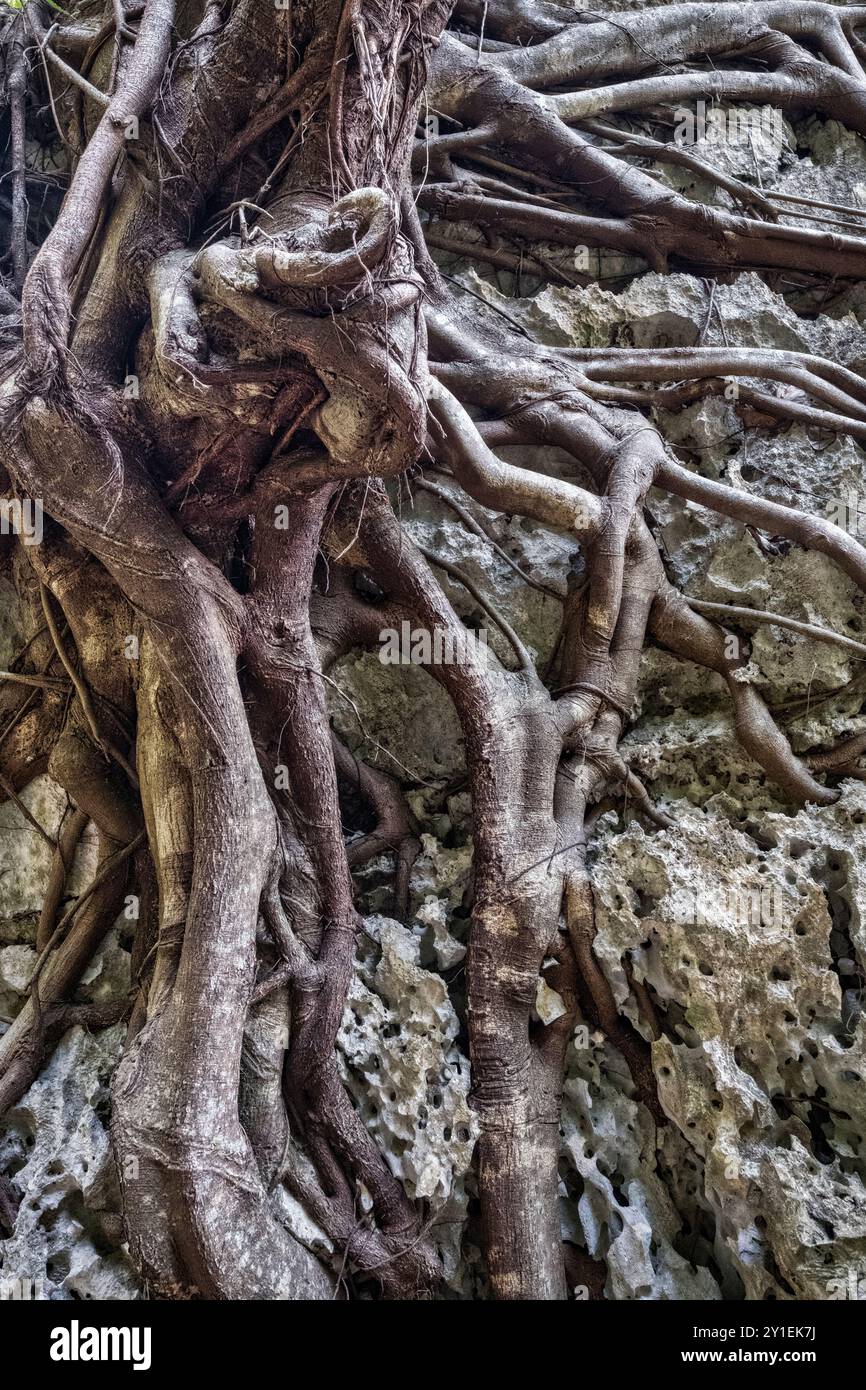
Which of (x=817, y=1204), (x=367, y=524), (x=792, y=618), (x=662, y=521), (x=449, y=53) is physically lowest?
(x=817, y=1204)

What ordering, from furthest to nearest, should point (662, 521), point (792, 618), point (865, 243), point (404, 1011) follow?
point (865, 243)
point (662, 521)
point (792, 618)
point (404, 1011)

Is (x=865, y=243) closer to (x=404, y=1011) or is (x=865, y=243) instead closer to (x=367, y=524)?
(x=367, y=524)

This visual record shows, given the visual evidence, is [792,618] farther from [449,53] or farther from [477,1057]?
[449,53]

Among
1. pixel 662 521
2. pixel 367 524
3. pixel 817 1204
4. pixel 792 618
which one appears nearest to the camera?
pixel 817 1204

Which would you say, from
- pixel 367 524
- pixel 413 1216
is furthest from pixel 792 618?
pixel 413 1216

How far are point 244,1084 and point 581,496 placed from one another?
2112 mm

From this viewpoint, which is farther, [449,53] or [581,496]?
[449,53]

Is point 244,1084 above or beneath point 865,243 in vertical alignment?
beneath

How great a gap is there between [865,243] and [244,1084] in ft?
13.4

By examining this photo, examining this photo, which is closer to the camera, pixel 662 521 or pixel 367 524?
pixel 367 524

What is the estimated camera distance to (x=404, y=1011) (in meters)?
2.89

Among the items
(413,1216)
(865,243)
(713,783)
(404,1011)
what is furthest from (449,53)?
(413,1216)

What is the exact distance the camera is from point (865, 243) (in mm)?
4211

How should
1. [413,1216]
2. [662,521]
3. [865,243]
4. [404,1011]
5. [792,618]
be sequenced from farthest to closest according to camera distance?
1. [865,243]
2. [662,521]
3. [792,618]
4. [404,1011]
5. [413,1216]
